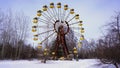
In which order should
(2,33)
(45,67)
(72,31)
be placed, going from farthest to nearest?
(2,33) < (72,31) < (45,67)

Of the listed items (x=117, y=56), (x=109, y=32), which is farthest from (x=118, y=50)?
(x=109, y=32)

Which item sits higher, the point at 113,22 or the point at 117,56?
the point at 113,22

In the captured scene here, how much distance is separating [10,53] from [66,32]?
12.3 metres

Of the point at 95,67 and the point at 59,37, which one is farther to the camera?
the point at 59,37

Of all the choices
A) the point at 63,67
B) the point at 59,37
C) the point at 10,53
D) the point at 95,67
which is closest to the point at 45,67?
the point at 63,67

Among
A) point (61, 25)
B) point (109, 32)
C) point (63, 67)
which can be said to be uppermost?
point (61, 25)

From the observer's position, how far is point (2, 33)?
3056 centimetres

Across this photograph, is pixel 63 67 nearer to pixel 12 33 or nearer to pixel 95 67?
pixel 95 67

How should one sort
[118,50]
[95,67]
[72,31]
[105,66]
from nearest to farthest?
[118,50], [105,66], [95,67], [72,31]

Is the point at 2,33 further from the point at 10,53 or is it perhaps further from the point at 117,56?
the point at 117,56

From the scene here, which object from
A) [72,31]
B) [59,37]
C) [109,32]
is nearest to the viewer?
[109,32]

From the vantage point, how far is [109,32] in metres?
11.8

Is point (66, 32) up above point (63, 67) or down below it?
above

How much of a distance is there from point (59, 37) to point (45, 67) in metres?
8.30
